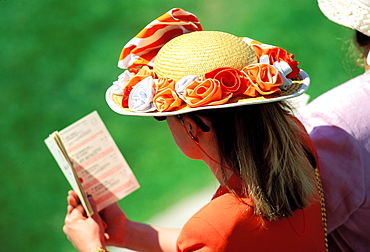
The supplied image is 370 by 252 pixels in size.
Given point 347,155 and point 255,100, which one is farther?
point 347,155

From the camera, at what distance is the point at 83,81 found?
4.07 m

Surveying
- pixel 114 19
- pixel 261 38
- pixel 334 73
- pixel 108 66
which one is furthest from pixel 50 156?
pixel 334 73

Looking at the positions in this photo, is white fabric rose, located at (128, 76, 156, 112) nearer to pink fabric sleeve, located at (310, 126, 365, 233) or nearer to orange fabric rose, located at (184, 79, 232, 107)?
orange fabric rose, located at (184, 79, 232, 107)

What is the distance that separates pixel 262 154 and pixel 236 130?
111 millimetres

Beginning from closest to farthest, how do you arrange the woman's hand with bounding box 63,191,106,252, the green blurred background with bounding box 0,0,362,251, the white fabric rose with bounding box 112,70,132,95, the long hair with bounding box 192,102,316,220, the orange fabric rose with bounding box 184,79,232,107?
the orange fabric rose with bounding box 184,79,232,107, the long hair with bounding box 192,102,316,220, the white fabric rose with bounding box 112,70,132,95, the woman's hand with bounding box 63,191,106,252, the green blurred background with bounding box 0,0,362,251

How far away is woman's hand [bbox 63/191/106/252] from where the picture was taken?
1.85m

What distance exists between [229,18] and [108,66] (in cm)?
121

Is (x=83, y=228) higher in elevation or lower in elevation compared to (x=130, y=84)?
lower

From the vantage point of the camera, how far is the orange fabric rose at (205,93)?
4.60 feet

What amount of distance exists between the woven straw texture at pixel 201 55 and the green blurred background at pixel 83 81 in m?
1.17

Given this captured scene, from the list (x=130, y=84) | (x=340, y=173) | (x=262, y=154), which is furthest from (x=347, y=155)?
(x=130, y=84)

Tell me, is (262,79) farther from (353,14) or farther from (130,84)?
(353,14)

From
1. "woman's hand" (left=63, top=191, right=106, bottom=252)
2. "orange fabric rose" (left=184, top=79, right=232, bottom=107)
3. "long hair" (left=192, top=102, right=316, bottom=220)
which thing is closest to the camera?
"orange fabric rose" (left=184, top=79, right=232, bottom=107)

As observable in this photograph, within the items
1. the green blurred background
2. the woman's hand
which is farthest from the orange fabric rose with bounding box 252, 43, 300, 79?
the green blurred background
